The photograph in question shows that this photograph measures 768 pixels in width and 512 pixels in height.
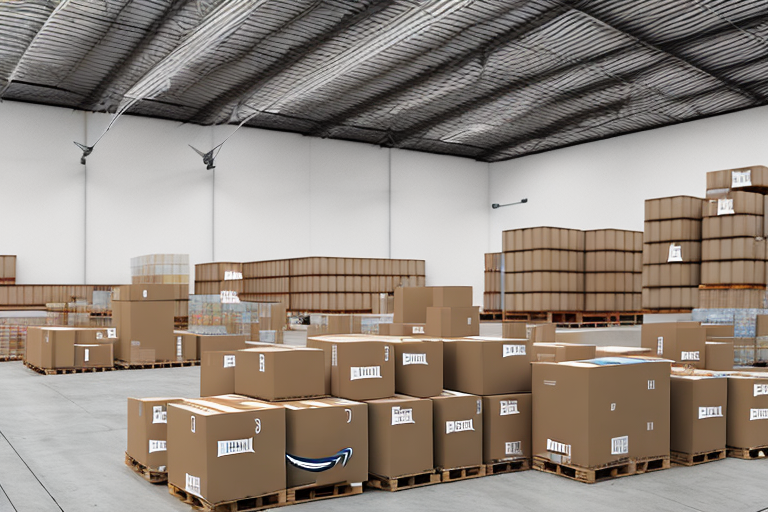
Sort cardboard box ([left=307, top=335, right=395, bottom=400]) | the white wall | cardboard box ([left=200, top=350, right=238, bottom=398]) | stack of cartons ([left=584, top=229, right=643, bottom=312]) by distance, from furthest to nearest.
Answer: the white wall
stack of cartons ([left=584, top=229, right=643, bottom=312])
cardboard box ([left=200, top=350, right=238, bottom=398])
cardboard box ([left=307, top=335, right=395, bottom=400])

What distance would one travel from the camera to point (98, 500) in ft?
14.2

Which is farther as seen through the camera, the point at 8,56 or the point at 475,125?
the point at 475,125

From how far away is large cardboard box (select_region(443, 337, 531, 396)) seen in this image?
518 cm

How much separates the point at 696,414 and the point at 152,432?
13.0 feet

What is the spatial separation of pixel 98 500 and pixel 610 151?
1814 cm

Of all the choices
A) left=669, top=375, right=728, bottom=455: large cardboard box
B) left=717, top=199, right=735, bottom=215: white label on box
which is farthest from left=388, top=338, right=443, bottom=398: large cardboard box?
left=717, top=199, right=735, bottom=215: white label on box

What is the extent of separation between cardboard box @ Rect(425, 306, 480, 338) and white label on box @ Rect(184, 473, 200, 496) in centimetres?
247

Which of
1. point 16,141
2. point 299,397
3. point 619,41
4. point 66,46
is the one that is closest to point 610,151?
point 619,41

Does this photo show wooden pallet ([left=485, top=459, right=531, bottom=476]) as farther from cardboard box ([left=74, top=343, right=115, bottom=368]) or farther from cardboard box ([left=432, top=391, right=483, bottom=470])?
cardboard box ([left=74, top=343, right=115, bottom=368])

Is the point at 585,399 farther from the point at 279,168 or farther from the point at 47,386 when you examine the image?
the point at 279,168

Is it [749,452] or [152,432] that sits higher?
[152,432]

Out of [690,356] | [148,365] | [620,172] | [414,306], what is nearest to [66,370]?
[148,365]

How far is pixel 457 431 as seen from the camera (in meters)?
4.90

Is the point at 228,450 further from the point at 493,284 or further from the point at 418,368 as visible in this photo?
the point at 493,284
